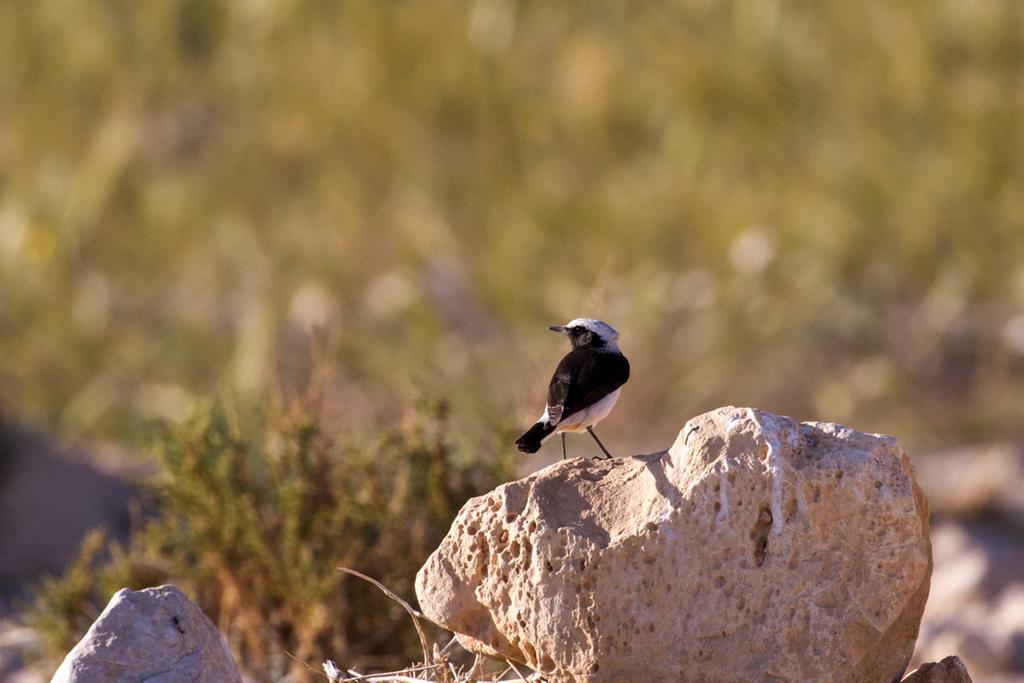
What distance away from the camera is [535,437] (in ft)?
9.74

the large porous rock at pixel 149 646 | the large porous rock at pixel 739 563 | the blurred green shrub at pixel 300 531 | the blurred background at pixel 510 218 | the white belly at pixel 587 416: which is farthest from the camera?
the blurred background at pixel 510 218

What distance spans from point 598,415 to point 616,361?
0.12m

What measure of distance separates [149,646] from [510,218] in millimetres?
7493

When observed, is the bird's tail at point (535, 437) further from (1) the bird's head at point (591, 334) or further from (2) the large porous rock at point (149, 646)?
(2) the large porous rock at point (149, 646)

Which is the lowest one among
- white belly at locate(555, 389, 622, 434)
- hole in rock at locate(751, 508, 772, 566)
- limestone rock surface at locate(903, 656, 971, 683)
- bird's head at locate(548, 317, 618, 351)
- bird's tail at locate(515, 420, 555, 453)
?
limestone rock surface at locate(903, 656, 971, 683)

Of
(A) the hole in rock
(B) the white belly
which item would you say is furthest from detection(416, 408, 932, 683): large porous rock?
(B) the white belly

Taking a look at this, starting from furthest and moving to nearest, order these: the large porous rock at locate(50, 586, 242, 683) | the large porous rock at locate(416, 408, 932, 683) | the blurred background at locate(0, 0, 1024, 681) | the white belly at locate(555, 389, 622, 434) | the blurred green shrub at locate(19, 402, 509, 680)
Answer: the blurred background at locate(0, 0, 1024, 681), the blurred green shrub at locate(19, 402, 509, 680), the large porous rock at locate(50, 586, 242, 683), the white belly at locate(555, 389, 622, 434), the large porous rock at locate(416, 408, 932, 683)

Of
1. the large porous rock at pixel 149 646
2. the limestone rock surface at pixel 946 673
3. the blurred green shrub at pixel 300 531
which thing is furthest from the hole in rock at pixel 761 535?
the blurred green shrub at pixel 300 531

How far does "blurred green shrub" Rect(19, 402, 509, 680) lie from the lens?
440 cm

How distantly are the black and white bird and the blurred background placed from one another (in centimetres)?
337

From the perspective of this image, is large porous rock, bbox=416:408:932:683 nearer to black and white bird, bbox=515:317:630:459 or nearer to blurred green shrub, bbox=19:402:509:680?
black and white bird, bbox=515:317:630:459

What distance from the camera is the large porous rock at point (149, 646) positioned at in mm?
3150

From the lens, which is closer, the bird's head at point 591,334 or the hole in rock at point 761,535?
the hole in rock at point 761,535

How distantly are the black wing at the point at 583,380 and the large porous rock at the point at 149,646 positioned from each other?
0.90m
